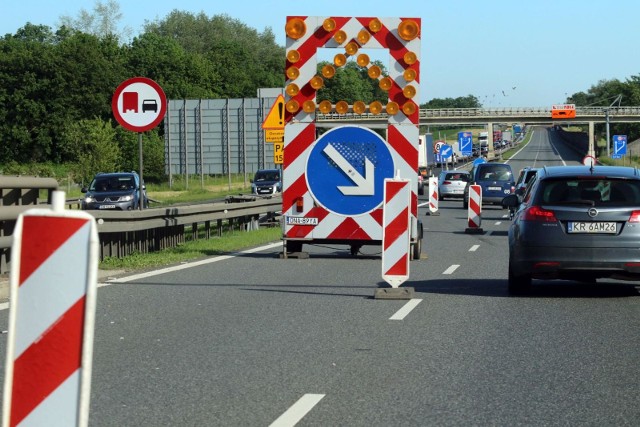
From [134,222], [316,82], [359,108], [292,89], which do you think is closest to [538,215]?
[359,108]

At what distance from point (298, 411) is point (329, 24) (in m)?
10.5

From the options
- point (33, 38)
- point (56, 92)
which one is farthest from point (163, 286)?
point (33, 38)

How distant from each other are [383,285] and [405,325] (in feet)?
12.0

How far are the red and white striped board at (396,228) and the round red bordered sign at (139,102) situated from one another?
4.93 m

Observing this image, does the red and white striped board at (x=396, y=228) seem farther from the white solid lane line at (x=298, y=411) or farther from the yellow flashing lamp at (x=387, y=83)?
the white solid lane line at (x=298, y=411)

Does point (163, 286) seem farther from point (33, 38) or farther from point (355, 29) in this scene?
point (33, 38)

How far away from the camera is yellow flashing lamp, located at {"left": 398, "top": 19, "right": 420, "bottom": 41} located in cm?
1633

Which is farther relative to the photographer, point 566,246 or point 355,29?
point 355,29

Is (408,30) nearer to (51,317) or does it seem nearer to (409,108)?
(409,108)

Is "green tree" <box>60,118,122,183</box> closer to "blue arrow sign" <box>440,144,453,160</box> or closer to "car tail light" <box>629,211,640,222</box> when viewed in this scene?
"blue arrow sign" <box>440,144,453,160</box>

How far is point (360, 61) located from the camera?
16359mm

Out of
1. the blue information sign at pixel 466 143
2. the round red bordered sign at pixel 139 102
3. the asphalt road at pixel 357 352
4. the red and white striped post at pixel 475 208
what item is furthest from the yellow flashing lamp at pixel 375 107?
the blue information sign at pixel 466 143

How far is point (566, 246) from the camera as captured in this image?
1287 centimetres

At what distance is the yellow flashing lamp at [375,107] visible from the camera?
16172 millimetres
